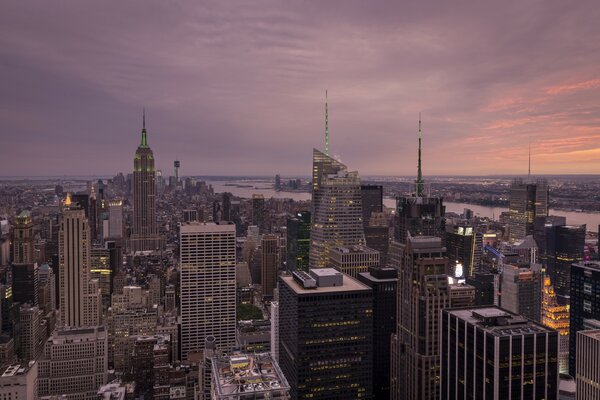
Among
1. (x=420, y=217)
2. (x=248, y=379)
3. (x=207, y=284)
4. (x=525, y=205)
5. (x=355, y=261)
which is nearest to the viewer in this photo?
(x=248, y=379)

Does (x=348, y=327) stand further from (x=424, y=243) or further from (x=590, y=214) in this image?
(x=590, y=214)

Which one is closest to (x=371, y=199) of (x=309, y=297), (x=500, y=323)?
(x=309, y=297)

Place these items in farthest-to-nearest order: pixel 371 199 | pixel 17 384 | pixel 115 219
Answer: pixel 115 219 → pixel 371 199 → pixel 17 384

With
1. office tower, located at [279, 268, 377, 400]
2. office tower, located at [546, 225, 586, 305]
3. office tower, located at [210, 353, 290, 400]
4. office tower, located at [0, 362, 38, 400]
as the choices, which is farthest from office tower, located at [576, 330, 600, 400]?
office tower, located at [0, 362, 38, 400]

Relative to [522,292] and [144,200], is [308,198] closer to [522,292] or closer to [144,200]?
[144,200]

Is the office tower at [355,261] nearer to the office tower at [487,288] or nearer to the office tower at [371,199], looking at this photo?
the office tower at [487,288]

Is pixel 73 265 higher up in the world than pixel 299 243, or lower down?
lower down

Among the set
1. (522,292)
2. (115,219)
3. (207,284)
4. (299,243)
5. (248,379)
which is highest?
(115,219)

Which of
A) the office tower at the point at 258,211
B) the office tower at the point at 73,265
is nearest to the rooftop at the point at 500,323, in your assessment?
the office tower at the point at 73,265
